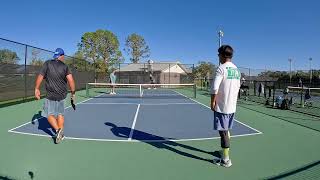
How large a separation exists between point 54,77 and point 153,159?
2.66 meters

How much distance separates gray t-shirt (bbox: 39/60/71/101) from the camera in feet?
22.9

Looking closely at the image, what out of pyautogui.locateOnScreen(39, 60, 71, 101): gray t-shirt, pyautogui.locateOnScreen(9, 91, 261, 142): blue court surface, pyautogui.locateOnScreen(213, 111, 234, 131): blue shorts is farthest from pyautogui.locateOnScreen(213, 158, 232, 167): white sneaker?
pyautogui.locateOnScreen(39, 60, 71, 101): gray t-shirt

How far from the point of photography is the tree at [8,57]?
49.5ft

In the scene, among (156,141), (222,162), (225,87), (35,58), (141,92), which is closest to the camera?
(225,87)

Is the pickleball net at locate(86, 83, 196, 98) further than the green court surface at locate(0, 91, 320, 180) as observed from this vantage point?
Yes

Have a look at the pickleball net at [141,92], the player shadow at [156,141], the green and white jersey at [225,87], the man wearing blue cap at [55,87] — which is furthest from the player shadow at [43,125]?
the pickleball net at [141,92]

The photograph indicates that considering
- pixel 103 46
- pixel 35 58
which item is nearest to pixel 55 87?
pixel 35 58

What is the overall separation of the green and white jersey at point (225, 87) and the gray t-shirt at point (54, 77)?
3.29 m

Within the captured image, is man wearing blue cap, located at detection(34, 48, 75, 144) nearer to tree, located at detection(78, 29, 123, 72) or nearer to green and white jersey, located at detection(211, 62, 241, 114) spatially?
green and white jersey, located at detection(211, 62, 241, 114)

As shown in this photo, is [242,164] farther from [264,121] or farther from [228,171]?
[264,121]

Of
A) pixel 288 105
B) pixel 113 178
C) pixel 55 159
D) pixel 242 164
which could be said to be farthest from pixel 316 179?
pixel 288 105

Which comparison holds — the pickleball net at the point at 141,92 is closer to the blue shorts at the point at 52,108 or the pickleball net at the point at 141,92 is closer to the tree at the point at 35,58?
the tree at the point at 35,58

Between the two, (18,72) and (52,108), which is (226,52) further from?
(18,72)

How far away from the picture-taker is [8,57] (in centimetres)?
1582
